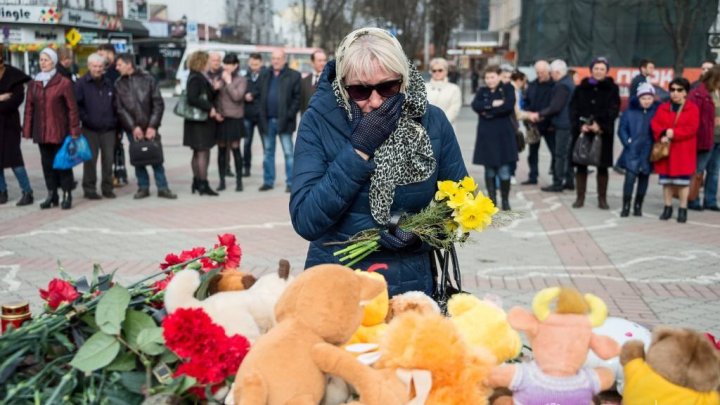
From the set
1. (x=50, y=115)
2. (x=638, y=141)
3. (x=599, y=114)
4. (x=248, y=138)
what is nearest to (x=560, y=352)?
(x=638, y=141)

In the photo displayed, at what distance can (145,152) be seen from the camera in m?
10.5

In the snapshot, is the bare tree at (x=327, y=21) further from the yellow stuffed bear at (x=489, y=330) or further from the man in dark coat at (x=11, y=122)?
the yellow stuffed bear at (x=489, y=330)

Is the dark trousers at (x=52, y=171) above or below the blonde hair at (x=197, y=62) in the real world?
below

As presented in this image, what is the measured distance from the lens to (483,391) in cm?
206

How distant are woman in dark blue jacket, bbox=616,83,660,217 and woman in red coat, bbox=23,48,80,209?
7.32 meters

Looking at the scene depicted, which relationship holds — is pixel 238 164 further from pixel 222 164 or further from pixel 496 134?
pixel 496 134

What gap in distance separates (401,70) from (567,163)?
1004 centimetres

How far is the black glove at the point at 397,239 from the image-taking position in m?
2.78

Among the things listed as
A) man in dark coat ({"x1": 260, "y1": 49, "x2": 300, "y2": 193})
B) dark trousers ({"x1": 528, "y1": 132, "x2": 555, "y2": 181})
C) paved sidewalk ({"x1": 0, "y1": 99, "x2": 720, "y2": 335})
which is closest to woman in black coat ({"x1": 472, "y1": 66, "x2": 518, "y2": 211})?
paved sidewalk ({"x1": 0, "y1": 99, "x2": 720, "y2": 335})

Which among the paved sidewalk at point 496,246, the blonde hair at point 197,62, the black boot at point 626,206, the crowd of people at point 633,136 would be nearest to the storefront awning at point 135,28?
the blonde hair at point 197,62

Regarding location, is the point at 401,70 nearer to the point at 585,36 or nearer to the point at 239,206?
the point at 239,206

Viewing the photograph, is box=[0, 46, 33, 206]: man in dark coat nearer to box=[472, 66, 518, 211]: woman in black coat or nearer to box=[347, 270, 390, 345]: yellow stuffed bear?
box=[472, 66, 518, 211]: woman in black coat

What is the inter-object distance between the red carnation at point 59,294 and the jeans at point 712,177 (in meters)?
10.0

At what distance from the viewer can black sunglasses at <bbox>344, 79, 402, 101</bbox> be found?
2.73 metres
